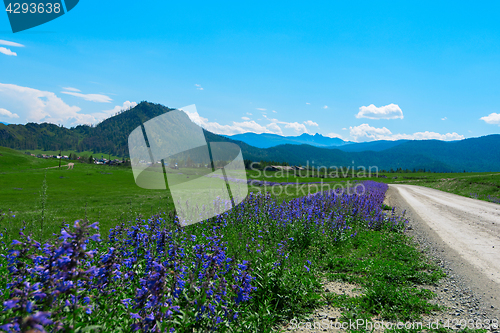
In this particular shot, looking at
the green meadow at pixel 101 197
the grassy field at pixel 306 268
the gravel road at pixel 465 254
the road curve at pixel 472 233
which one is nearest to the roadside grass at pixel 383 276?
the grassy field at pixel 306 268

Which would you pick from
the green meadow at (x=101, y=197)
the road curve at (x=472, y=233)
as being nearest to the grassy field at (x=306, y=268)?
the road curve at (x=472, y=233)

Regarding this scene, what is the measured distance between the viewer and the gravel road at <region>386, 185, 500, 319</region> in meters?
6.34

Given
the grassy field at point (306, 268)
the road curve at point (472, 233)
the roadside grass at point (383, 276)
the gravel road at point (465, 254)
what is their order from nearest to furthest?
the grassy field at point (306, 268) → the roadside grass at point (383, 276) → the gravel road at point (465, 254) → the road curve at point (472, 233)

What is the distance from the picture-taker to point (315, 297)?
255 inches

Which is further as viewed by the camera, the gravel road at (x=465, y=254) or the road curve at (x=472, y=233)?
the road curve at (x=472, y=233)

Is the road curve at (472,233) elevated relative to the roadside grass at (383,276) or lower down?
elevated

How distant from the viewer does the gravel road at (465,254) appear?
6.34m

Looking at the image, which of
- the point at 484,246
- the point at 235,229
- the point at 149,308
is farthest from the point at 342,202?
the point at 149,308

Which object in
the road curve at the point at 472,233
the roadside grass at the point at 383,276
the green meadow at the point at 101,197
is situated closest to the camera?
the roadside grass at the point at 383,276

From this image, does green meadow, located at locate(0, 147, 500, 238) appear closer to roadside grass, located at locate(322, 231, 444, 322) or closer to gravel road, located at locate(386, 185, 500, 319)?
roadside grass, located at locate(322, 231, 444, 322)

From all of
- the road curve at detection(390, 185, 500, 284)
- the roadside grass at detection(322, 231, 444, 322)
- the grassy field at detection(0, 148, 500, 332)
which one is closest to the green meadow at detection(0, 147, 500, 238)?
the grassy field at detection(0, 148, 500, 332)

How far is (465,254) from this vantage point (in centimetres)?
988

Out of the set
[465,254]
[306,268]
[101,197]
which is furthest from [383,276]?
[101,197]

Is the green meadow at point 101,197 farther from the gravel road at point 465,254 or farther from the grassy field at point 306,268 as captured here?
the gravel road at point 465,254
